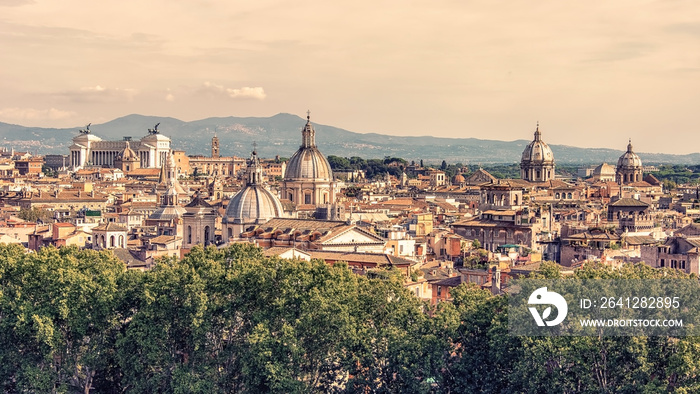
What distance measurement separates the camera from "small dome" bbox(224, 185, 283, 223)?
69125 millimetres

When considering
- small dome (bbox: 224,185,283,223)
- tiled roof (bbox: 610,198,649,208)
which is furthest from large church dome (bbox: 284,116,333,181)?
tiled roof (bbox: 610,198,649,208)

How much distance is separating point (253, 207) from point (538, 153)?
275 ft

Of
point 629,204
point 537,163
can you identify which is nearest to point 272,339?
point 629,204

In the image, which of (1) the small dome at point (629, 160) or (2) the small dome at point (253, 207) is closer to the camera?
(2) the small dome at point (253, 207)

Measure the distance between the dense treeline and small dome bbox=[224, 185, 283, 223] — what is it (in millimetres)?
27598

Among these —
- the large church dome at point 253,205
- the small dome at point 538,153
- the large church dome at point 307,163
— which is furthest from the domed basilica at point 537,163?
the large church dome at point 253,205

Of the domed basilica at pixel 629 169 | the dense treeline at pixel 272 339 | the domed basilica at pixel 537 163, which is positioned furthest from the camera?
the domed basilica at pixel 629 169

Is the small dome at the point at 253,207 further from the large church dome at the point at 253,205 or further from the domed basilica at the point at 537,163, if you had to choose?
the domed basilica at the point at 537,163

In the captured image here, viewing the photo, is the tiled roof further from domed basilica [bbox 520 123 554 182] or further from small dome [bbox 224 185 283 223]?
domed basilica [bbox 520 123 554 182]

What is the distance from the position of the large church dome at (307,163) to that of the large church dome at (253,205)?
63.8 ft

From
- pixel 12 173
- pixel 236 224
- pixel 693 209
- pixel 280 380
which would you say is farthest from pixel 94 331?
pixel 12 173

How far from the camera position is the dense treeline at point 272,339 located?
33.3 meters

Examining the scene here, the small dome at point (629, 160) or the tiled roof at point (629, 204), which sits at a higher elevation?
the small dome at point (629, 160)

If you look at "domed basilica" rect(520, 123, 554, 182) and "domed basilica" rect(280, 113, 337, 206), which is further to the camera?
"domed basilica" rect(520, 123, 554, 182)
